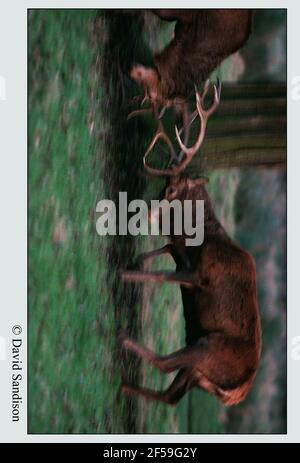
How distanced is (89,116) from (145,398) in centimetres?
130

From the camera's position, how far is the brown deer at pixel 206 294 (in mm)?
4633

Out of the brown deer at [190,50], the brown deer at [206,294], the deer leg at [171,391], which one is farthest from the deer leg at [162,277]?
the brown deer at [190,50]

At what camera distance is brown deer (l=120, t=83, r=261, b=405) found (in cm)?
463

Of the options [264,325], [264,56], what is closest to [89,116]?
[264,56]

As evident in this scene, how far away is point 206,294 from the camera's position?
4648 millimetres

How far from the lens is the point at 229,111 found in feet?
15.3

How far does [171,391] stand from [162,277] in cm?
52

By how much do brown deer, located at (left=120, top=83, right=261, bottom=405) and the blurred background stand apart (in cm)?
4

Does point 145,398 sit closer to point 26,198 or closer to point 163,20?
point 26,198

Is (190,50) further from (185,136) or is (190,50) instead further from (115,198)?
(115,198)

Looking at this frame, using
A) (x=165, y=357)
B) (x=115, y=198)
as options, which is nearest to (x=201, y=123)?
(x=115, y=198)

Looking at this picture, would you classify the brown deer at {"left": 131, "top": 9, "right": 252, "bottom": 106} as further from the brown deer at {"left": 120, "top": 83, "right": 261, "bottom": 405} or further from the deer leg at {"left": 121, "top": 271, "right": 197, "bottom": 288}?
the deer leg at {"left": 121, "top": 271, "right": 197, "bottom": 288}

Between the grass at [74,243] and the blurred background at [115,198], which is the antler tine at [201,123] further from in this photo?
the grass at [74,243]

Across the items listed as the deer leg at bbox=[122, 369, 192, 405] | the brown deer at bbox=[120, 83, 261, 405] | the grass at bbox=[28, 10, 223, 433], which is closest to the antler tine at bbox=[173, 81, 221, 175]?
the brown deer at bbox=[120, 83, 261, 405]
